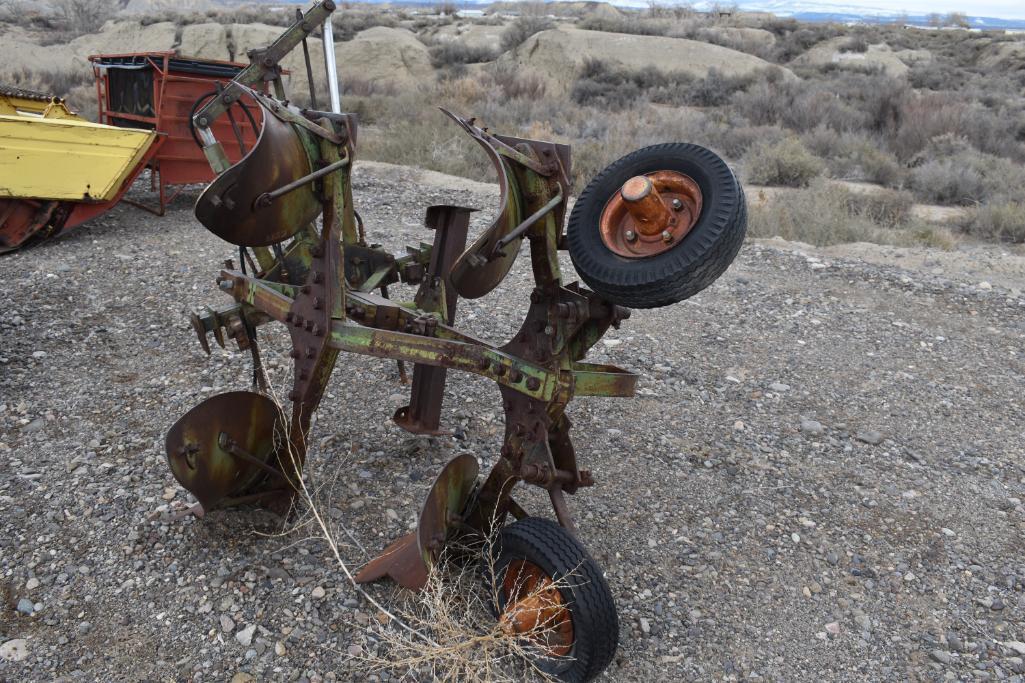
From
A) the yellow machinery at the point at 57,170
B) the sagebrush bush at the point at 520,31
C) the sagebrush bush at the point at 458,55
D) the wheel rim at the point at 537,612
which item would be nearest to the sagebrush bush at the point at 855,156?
the yellow machinery at the point at 57,170

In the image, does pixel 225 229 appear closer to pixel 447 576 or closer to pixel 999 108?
pixel 447 576

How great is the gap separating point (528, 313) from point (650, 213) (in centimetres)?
57

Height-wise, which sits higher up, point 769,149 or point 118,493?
point 769,149

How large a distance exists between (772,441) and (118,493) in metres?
3.22

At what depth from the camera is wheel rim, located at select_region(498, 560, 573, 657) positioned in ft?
8.38

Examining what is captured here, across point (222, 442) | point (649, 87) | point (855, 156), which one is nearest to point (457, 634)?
point (222, 442)

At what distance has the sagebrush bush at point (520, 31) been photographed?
23562 millimetres

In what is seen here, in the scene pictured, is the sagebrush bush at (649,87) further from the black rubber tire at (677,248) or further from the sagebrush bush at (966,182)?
the black rubber tire at (677,248)

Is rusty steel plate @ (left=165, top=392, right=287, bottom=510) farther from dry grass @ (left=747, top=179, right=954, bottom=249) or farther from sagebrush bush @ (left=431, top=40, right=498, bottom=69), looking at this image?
sagebrush bush @ (left=431, top=40, right=498, bottom=69)

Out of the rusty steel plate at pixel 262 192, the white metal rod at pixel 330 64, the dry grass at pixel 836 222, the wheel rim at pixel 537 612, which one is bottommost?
the wheel rim at pixel 537 612

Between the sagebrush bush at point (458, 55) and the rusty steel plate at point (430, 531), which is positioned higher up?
the sagebrush bush at point (458, 55)

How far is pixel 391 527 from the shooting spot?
3375mm

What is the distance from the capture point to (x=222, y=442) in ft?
10.1

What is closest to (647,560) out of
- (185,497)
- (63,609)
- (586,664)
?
(586,664)
